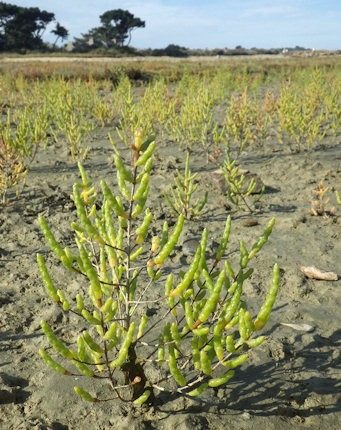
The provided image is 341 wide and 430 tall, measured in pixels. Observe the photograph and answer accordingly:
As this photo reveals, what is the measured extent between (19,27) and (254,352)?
52.1 metres

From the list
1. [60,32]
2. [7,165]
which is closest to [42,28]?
[60,32]

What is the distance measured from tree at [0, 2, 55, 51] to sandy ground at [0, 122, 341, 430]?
45.9 m

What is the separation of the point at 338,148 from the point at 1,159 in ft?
14.1

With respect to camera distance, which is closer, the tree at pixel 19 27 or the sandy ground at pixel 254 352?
the sandy ground at pixel 254 352

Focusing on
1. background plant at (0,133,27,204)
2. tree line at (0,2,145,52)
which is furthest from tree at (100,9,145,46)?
background plant at (0,133,27,204)

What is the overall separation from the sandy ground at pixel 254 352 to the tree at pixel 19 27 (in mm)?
45893

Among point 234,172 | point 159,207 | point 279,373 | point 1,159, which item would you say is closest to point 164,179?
point 159,207

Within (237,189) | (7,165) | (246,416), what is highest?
(7,165)

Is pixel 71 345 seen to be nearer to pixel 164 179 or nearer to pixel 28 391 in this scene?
pixel 28 391

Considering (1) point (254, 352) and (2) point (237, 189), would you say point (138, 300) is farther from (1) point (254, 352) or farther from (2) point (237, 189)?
(2) point (237, 189)

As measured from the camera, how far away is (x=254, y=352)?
204 centimetres

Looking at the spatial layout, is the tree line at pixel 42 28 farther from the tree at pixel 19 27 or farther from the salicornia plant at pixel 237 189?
the salicornia plant at pixel 237 189

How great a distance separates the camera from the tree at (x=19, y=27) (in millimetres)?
44406

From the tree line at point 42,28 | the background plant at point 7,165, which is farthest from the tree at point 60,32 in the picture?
the background plant at point 7,165
